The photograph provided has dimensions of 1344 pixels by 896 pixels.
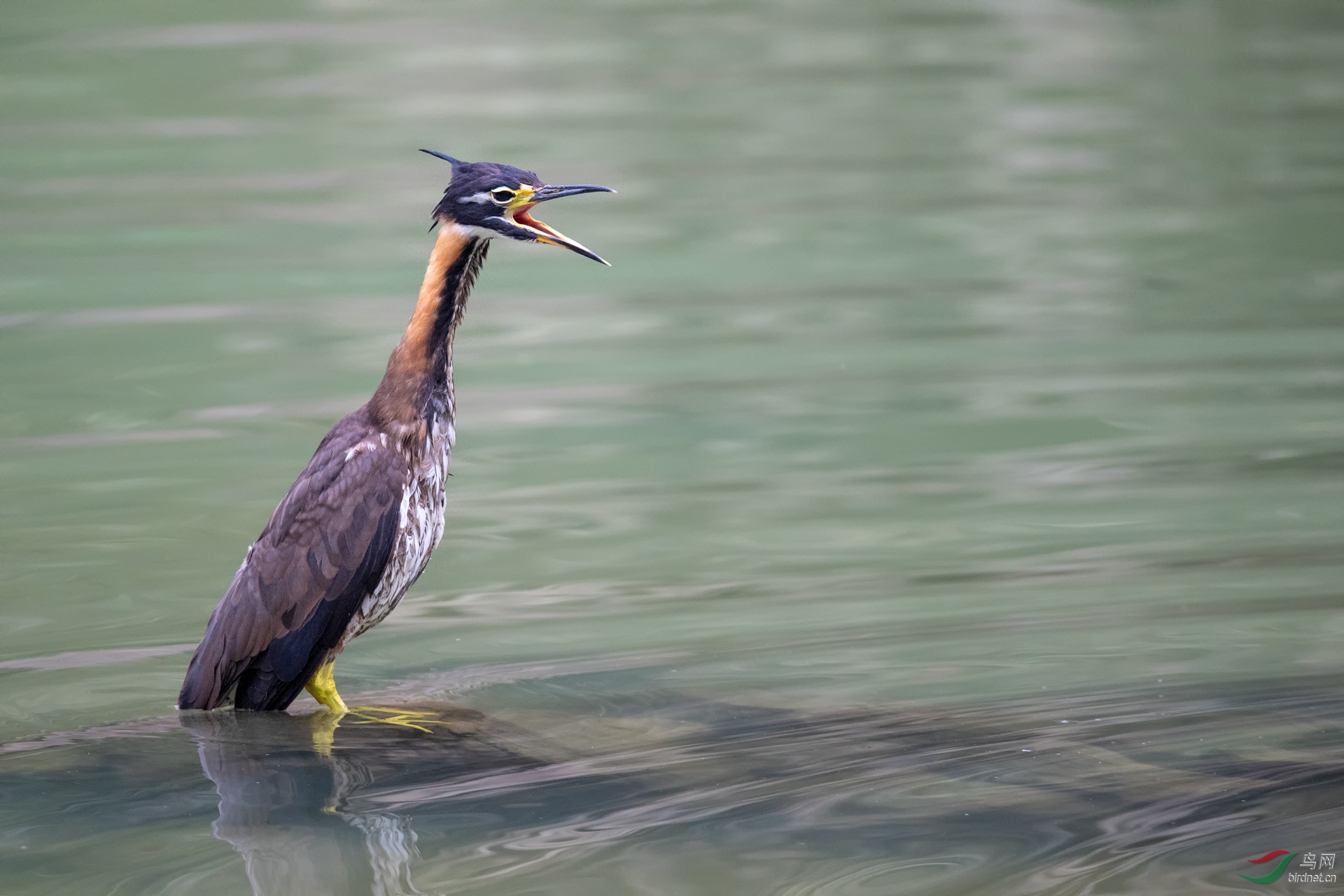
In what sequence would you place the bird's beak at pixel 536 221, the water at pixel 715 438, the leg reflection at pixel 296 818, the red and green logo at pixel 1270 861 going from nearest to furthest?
the red and green logo at pixel 1270 861 → the leg reflection at pixel 296 818 → the water at pixel 715 438 → the bird's beak at pixel 536 221

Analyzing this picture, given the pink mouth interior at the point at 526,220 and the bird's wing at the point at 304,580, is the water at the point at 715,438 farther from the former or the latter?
the pink mouth interior at the point at 526,220

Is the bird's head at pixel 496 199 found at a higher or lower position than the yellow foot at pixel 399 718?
higher

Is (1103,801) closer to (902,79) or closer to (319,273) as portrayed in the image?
(319,273)

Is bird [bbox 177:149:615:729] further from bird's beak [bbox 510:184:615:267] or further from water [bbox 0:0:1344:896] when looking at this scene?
water [bbox 0:0:1344:896]

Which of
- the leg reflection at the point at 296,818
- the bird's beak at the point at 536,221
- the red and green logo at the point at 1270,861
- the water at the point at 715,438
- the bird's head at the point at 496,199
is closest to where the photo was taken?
the red and green logo at the point at 1270,861

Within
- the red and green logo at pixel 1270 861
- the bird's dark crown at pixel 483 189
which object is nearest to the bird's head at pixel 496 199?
the bird's dark crown at pixel 483 189

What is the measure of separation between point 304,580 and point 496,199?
46.7 inches

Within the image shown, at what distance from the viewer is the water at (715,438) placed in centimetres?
452

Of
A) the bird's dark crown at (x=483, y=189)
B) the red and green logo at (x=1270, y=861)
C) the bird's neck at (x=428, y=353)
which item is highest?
the bird's dark crown at (x=483, y=189)

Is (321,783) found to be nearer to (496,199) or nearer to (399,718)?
(399,718)

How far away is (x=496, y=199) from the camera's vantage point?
16.0 feet

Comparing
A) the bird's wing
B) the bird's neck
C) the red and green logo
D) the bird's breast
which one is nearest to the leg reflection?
the bird's wing

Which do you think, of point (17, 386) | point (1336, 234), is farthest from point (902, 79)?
point (17, 386)

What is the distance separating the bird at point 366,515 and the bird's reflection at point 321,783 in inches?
4.7
